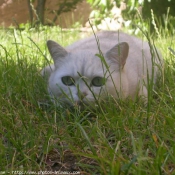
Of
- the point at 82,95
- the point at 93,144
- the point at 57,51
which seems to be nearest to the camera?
the point at 93,144

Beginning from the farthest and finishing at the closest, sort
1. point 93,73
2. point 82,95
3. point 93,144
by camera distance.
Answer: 1. point 93,73
2. point 82,95
3. point 93,144

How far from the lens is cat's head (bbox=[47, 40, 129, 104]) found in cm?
175

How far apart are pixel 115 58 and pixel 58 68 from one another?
36cm

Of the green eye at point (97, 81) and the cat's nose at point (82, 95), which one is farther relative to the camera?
the green eye at point (97, 81)

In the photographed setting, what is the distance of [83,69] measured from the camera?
5.97 feet

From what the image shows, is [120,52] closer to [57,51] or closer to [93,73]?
[93,73]

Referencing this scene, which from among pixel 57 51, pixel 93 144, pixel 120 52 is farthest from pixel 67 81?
pixel 93 144

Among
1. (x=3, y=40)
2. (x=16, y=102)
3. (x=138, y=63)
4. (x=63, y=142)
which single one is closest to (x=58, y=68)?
(x=16, y=102)

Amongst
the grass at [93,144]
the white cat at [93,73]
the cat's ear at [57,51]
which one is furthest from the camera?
the cat's ear at [57,51]

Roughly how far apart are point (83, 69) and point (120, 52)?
0.23 meters

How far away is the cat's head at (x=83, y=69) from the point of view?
1.75 meters

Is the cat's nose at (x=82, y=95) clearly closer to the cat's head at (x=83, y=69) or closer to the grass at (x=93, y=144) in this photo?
the cat's head at (x=83, y=69)

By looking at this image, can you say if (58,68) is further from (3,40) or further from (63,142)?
(3,40)

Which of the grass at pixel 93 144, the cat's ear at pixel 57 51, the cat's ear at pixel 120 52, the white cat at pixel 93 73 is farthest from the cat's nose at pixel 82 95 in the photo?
the cat's ear at pixel 57 51
